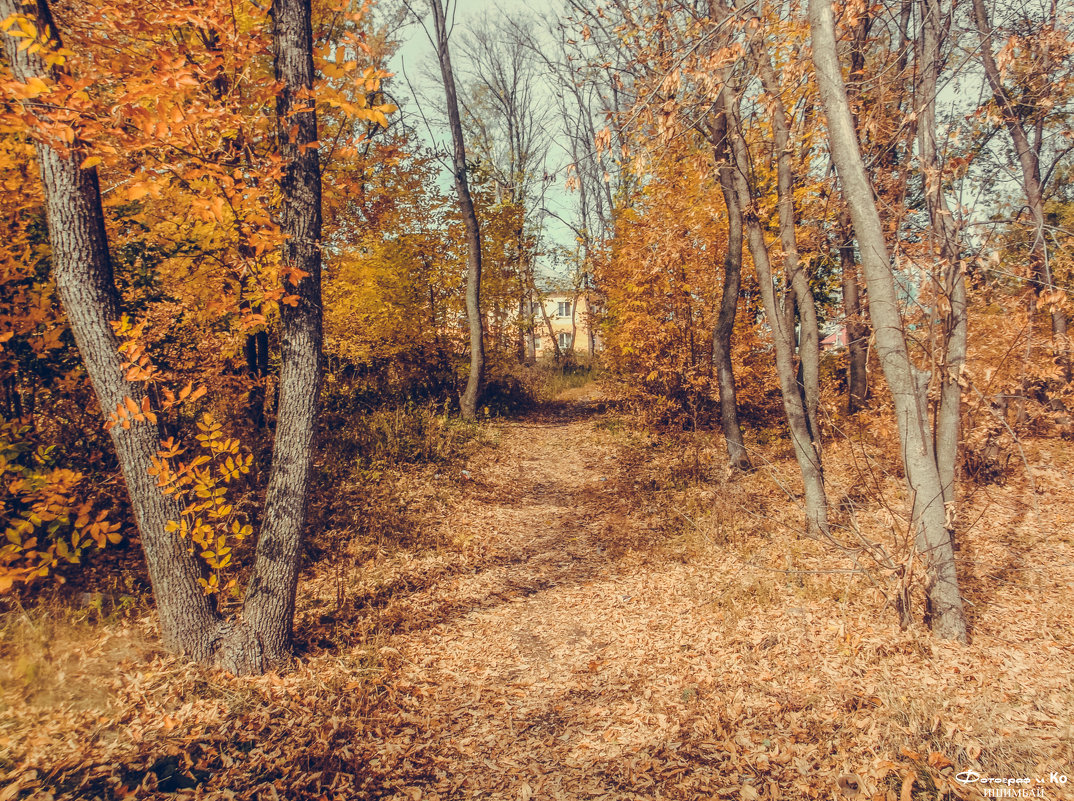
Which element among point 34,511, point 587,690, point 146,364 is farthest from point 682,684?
point 34,511

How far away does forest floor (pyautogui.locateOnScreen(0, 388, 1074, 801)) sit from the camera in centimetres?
318

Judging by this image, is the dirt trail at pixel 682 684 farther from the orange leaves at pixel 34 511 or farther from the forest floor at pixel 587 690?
the orange leaves at pixel 34 511

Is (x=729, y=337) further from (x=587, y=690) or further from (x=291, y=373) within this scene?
(x=291, y=373)

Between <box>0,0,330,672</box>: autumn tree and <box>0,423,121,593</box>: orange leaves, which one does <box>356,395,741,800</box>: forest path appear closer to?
<box>0,0,330,672</box>: autumn tree

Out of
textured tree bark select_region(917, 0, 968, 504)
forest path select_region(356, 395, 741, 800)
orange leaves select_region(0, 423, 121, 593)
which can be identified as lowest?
forest path select_region(356, 395, 741, 800)

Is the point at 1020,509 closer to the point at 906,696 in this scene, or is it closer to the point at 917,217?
the point at 917,217

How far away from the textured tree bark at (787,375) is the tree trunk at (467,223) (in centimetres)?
715

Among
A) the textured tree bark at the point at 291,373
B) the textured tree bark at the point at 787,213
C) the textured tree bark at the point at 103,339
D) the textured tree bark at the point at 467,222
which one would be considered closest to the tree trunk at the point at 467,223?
the textured tree bark at the point at 467,222

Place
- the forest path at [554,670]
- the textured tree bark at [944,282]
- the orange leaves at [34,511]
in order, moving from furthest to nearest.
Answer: the textured tree bark at [944,282] → the orange leaves at [34,511] → the forest path at [554,670]

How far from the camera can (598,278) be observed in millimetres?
14492

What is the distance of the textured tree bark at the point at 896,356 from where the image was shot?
406cm

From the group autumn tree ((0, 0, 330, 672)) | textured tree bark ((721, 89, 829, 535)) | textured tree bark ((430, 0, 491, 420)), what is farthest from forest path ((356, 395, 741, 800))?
textured tree bark ((430, 0, 491, 420))

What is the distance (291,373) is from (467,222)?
9.30 metres

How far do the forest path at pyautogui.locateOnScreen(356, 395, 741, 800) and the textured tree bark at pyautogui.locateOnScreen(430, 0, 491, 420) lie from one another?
562cm
